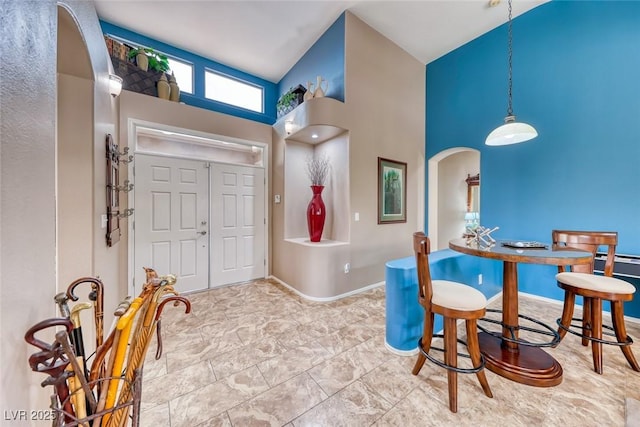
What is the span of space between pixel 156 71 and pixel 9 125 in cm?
342

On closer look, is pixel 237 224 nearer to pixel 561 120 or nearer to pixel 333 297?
pixel 333 297

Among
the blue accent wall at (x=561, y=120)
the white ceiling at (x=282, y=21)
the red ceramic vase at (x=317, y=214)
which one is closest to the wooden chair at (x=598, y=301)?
the blue accent wall at (x=561, y=120)

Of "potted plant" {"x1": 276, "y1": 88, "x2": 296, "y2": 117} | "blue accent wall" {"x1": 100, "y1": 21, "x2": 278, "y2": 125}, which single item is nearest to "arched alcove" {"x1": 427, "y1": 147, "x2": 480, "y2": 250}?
"potted plant" {"x1": 276, "y1": 88, "x2": 296, "y2": 117}

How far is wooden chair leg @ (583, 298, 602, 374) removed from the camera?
1.78m

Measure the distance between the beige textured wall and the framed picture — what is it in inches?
4.1

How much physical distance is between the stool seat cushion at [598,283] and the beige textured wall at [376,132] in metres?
2.11

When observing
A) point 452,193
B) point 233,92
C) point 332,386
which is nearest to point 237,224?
point 233,92

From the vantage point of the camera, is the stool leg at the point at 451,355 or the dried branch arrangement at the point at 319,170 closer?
the stool leg at the point at 451,355

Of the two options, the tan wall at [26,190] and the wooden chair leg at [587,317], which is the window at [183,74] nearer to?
the tan wall at [26,190]

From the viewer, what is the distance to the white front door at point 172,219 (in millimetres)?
3162

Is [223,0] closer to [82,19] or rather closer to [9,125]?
[82,19]

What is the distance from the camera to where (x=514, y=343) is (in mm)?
1897

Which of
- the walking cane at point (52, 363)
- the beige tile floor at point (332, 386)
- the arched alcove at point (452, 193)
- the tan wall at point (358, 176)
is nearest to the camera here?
the walking cane at point (52, 363)

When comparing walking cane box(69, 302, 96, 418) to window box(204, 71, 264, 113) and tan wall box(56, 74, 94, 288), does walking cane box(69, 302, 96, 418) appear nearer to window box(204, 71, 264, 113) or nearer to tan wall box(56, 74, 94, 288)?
tan wall box(56, 74, 94, 288)
